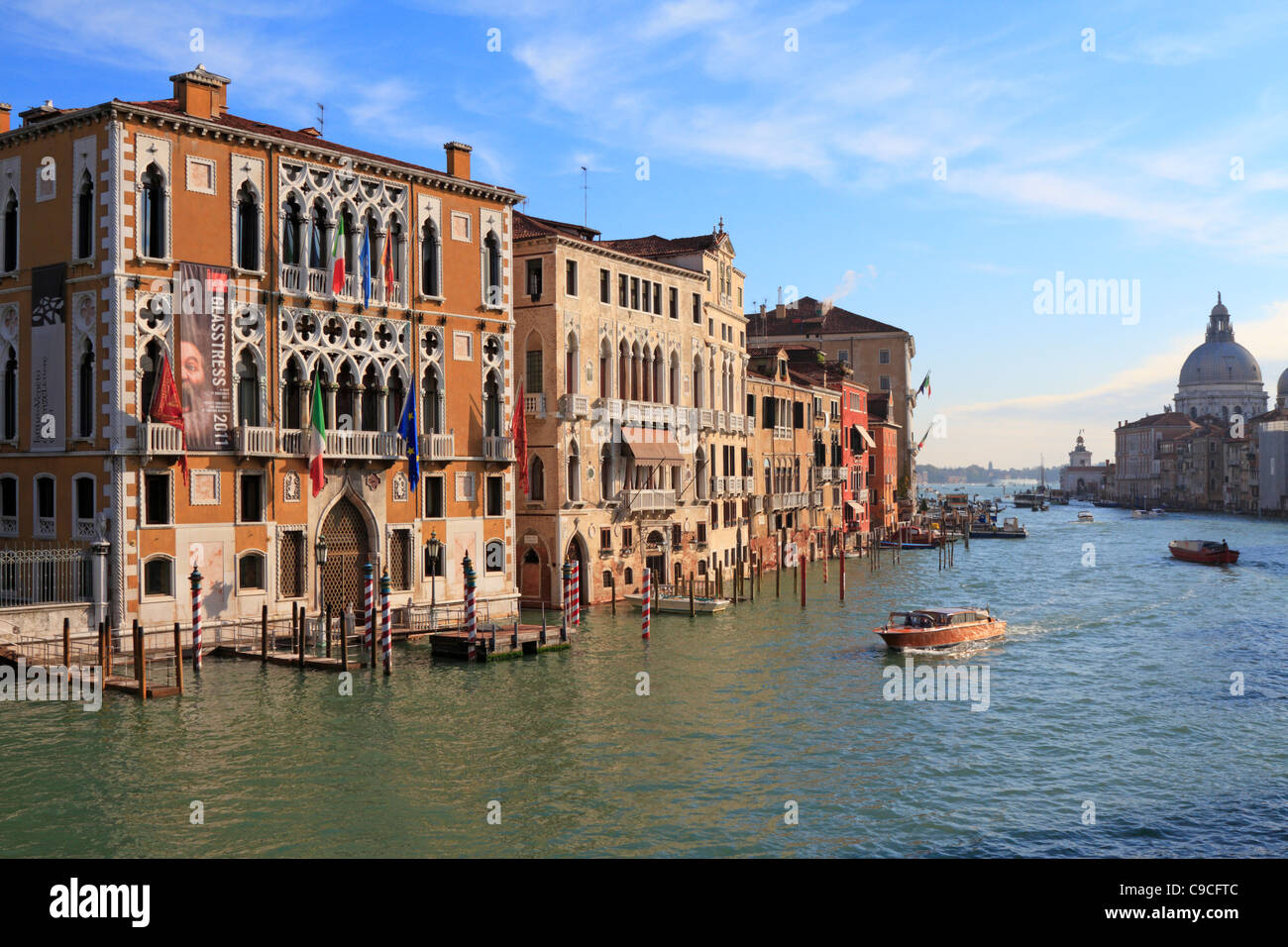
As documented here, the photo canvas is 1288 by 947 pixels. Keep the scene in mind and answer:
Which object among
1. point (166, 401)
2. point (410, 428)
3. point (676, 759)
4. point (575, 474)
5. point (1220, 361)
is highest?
point (1220, 361)

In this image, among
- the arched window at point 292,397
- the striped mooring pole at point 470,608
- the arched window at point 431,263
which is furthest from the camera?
the arched window at point 431,263

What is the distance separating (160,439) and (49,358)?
3.65 m

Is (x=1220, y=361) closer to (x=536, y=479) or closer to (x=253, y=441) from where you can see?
(x=536, y=479)

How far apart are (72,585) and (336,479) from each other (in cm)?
663

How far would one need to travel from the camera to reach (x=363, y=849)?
529 inches

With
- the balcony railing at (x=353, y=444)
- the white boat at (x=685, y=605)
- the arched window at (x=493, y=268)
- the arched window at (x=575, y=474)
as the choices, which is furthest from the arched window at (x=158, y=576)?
the white boat at (x=685, y=605)

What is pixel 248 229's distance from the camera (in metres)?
26.4

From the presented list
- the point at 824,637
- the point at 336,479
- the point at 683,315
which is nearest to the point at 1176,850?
the point at 824,637

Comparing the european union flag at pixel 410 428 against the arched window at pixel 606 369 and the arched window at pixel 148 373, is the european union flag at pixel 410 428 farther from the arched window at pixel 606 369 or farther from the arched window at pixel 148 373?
the arched window at pixel 606 369

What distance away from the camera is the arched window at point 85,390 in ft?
80.4

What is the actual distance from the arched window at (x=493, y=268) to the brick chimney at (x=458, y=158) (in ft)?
6.01

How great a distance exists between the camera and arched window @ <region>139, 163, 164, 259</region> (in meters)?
24.4

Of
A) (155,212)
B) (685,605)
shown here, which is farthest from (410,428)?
(685,605)
